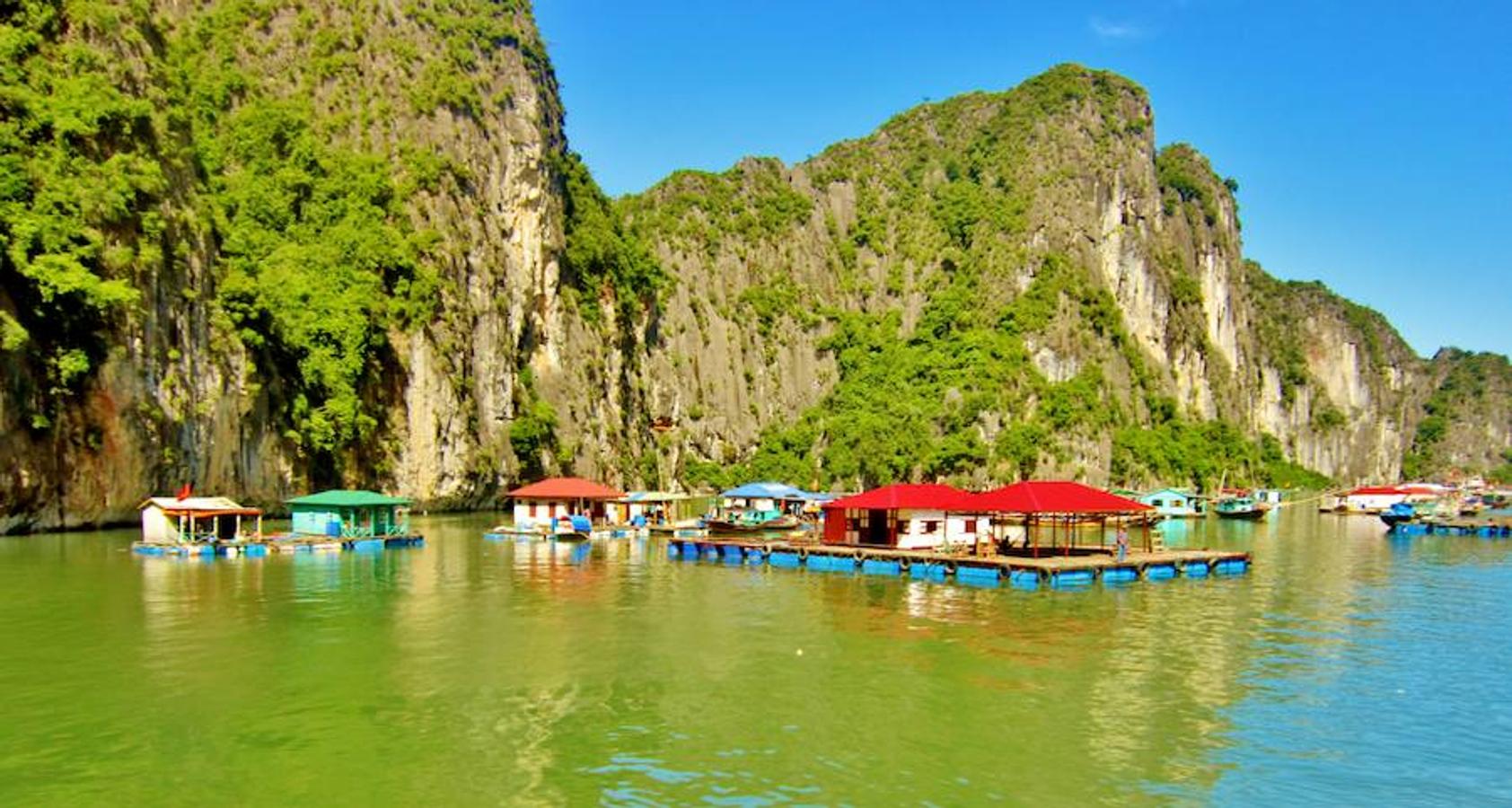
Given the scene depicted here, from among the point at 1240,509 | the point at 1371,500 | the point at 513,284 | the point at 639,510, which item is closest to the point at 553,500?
the point at 639,510

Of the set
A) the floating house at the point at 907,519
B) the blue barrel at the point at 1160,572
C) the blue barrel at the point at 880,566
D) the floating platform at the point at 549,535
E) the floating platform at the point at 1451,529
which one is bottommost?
the floating platform at the point at 1451,529

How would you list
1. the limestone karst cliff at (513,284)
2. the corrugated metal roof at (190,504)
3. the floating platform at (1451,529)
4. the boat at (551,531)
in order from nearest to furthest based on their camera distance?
the corrugated metal roof at (190,504)
the limestone karst cliff at (513,284)
the boat at (551,531)
the floating platform at (1451,529)

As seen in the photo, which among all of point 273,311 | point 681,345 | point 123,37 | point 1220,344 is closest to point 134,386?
point 273,311

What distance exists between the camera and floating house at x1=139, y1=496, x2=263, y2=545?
5066 cm

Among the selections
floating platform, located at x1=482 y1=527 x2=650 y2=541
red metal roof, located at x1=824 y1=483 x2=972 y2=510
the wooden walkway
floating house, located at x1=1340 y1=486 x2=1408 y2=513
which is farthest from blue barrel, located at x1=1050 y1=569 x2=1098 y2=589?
floating house, located at x1=1340 y1=486 x2=1408 y2=513

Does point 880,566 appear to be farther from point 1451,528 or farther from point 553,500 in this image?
point 1451,528

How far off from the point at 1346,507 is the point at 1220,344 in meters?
68.4

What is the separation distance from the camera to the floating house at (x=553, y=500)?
218 ft

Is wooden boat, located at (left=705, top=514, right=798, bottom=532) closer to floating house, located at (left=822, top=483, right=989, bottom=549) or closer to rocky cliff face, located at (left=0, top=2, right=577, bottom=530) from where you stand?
floating house, located at (left=822, top=483, right=989, bottom=549)

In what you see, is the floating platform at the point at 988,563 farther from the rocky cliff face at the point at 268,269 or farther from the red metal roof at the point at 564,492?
the rocky cliff face at the point at 268,269

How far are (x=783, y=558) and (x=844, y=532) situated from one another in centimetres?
362

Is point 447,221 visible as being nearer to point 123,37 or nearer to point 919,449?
point 123,37

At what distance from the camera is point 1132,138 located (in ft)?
548

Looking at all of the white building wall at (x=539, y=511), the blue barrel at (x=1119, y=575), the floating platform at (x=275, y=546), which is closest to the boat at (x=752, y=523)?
the white building wall at (x=539, y=511)
